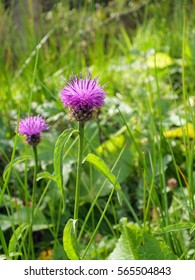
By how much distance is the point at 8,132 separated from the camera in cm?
175

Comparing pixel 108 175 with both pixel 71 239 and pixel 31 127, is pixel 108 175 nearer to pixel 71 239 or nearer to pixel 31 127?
pixel 71 239

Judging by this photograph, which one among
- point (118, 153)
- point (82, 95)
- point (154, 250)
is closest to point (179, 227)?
point (154, 250)

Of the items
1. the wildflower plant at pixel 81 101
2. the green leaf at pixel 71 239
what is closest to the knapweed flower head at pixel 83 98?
the wildflower plant at pixel 81 101

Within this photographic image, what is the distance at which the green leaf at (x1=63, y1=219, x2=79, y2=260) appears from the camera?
0.83 m

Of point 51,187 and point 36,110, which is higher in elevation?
point 36,110

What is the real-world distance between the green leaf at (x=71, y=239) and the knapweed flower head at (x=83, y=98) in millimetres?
175

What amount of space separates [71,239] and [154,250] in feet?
0.77

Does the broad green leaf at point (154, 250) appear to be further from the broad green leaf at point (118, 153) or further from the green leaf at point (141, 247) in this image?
the broad green leaf at point (118, 153)

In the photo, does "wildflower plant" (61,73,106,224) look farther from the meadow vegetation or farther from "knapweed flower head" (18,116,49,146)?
"knapweed flower head" (18,116,49,146)

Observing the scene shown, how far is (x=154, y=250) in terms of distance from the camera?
1.01m

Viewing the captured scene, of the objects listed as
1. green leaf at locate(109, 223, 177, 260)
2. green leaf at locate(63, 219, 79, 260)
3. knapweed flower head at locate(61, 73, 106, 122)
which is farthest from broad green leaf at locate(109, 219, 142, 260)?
knapweed flower head at locate(61, 73, 106, 122)
